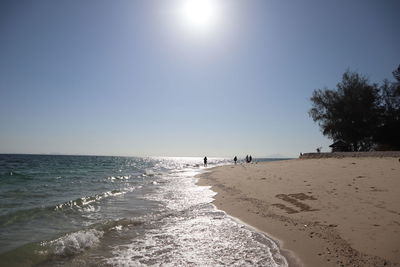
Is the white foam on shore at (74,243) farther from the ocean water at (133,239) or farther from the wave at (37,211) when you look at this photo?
the wave at (37,211)

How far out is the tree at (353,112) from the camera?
43656 millimetres

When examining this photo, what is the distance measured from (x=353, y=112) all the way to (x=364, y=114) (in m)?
1.76

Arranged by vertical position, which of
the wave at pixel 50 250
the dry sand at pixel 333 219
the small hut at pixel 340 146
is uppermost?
the small hut at pixel 340 146

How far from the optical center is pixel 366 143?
46469 mm

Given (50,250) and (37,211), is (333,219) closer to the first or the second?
(50,250)

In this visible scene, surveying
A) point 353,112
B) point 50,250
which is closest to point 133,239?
point 50,250

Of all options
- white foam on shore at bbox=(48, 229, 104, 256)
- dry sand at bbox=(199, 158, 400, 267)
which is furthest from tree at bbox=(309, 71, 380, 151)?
white foam on shore at bbox=(48, 229, 104, 256)

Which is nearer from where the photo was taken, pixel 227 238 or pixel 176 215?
pixel 227 238

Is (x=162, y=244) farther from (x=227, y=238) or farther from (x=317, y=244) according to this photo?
(x=317, y=244)

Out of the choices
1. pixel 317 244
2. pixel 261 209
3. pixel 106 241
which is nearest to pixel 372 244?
pixel 317 244

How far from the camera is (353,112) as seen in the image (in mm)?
43781

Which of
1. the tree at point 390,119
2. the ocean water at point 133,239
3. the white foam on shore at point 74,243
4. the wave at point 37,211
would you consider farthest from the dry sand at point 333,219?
the tree at point 390,119

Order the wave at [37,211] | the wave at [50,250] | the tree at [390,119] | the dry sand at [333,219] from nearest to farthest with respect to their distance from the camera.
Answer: the dry sand at [333,219], the wave at [50,250], the wave at [37,211], the tree at [390,119]

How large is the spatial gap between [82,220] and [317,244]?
8786mm
